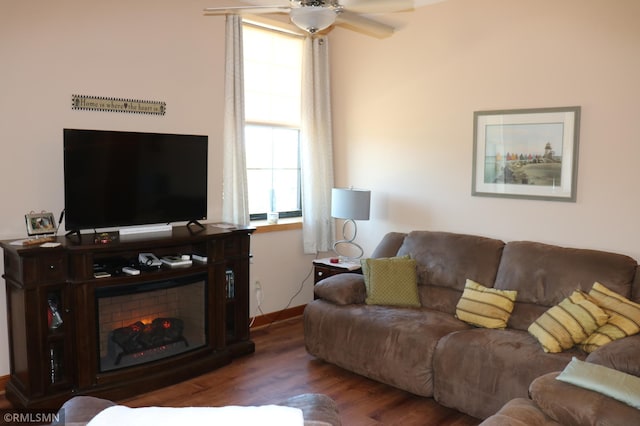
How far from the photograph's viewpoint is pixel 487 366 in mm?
3135

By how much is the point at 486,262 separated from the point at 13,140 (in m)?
3.32

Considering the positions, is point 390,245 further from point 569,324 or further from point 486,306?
point 569,324

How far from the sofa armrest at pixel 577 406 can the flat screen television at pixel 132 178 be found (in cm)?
270

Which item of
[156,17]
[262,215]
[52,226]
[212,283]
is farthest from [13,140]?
[262,215]

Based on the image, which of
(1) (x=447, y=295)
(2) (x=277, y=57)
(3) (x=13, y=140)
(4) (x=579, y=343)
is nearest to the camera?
(4) (x=579, y=343)

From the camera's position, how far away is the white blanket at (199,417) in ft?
4.19

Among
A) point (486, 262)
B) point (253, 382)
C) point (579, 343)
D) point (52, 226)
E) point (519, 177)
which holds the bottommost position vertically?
point (253, 382)

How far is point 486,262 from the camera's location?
3.92 m

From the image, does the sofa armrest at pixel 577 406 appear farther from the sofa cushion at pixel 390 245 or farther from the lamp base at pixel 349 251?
the lamp base at pixel 349 251

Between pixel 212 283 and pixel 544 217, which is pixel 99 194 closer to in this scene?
pixel 212 283

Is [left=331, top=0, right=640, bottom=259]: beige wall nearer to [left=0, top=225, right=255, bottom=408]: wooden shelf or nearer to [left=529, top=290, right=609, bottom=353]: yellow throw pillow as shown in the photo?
[left=529, top=290, right=609, bottom=353]: yellow throw pillow

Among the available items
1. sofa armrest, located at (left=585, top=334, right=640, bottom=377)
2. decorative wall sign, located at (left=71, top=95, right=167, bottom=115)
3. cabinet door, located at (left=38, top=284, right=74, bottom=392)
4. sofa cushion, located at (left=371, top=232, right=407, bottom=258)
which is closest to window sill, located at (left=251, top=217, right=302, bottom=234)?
sofa cushion, located at (left=371, top=232, right=407, bottom=258)

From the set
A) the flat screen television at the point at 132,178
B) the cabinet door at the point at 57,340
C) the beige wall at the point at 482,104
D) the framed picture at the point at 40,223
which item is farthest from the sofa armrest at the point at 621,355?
the framed picture at the point at 40,223

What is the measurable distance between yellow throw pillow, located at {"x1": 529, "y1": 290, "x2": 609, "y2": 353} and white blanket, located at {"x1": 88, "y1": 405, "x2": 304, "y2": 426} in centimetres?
228
